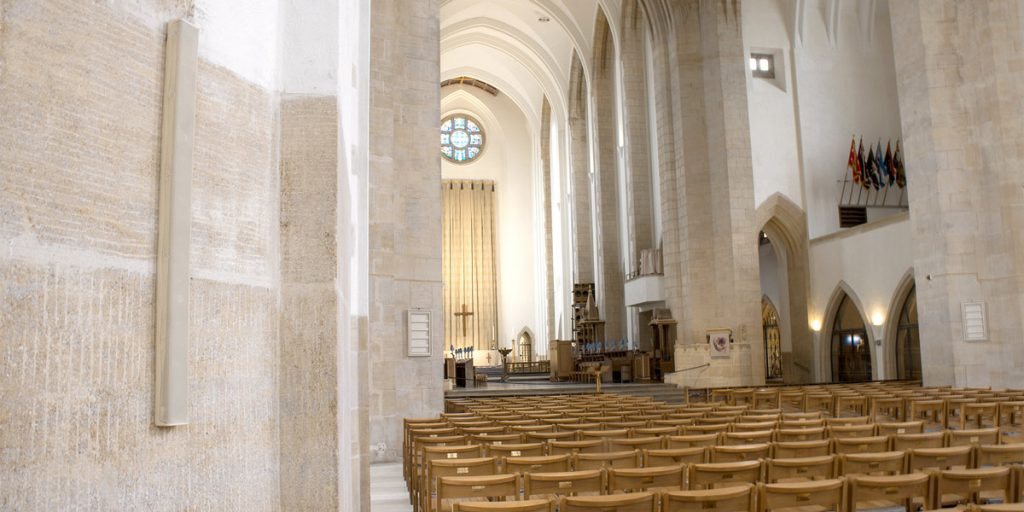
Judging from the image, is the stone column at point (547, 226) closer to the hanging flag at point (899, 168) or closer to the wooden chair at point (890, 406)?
the hanging flag at point (899, 168)

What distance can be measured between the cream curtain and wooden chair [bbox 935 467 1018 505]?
35.4 m

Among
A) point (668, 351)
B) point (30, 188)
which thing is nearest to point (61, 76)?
point (30, 188)

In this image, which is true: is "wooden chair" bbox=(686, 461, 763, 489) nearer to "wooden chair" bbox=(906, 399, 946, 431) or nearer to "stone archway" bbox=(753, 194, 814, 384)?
"wooden chair" bbox=(906, 399, 946, 431)

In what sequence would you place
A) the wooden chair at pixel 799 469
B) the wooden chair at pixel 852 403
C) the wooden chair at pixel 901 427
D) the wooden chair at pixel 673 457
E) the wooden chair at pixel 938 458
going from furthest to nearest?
the wooden chair at pixel 852 403 < the wooden chair at pixel 901 427 < the wooden chair at pixel 673 457 < the wooden chair at pixel 938 458 < the wooden chair at pixel 799 469

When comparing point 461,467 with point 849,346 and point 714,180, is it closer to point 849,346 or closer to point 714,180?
point 714,180

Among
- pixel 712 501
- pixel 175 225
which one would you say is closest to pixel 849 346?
pixel 712 501

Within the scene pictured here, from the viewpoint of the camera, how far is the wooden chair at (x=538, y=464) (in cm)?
428

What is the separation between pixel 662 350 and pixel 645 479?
1675 cm

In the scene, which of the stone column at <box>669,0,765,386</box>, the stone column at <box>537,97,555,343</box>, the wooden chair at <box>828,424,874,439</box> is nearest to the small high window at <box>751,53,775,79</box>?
the stone column at <box>669,0,765,386</box>

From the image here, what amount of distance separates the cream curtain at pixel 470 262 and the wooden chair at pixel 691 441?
33.8 m

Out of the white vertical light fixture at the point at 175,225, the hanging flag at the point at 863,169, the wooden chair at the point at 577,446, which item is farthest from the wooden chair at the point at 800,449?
the hanging flag at the point at 863,169

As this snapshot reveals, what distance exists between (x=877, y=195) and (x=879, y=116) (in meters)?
2.17

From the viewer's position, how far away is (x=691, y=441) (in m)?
5.20

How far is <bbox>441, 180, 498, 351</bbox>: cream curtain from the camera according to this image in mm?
39219
